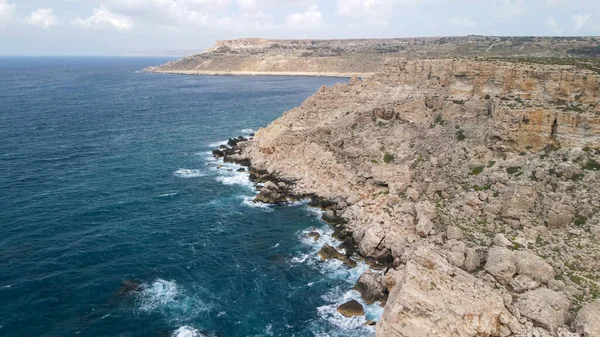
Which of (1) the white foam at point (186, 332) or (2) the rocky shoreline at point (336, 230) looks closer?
(1) the white foam at point (186, 332)

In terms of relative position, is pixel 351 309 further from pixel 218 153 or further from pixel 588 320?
pixel 218 153

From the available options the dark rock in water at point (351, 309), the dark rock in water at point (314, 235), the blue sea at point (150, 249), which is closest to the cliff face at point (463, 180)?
the dark rock in water at point (314, 235)

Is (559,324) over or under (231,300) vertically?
over

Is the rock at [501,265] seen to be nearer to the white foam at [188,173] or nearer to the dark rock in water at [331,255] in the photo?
the dark rock in water at [331,255]

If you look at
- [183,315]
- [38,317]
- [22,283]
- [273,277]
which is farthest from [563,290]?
[22,283]

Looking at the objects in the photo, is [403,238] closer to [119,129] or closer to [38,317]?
[38,317]

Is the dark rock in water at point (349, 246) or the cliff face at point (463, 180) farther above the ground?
the cliff face at point (463, 180)
